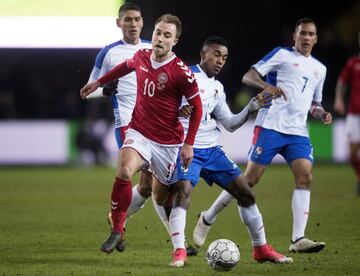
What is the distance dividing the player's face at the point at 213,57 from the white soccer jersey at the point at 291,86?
1167mm

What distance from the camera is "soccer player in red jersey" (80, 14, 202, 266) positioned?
834 centimetres

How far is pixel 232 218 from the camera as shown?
12.7 meters

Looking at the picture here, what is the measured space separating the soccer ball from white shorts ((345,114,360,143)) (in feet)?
27.2

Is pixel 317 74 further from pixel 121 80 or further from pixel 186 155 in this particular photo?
pixel 186 155

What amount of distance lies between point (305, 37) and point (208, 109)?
65.1 inches

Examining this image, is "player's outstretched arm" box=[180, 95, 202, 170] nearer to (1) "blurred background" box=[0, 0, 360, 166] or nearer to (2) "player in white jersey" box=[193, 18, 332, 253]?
(2) "player in white jersey" box=[193, 18, 332, 253]

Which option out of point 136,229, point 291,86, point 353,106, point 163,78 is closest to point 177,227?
point 163,78

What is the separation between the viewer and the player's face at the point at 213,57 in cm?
888

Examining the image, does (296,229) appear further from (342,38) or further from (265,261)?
(342,38)

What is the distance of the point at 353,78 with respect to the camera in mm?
16359

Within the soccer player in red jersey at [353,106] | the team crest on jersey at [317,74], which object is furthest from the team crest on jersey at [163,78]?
the soccer player in red jersey at [353,106]

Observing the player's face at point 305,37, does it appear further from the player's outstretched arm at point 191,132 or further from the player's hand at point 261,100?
the player's outstretched arm at point 191,132

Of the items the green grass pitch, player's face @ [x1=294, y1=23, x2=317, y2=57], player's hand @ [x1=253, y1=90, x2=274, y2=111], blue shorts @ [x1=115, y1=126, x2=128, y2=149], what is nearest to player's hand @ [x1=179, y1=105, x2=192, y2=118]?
player's hand @ [x1=253, y1=90, x2=274, y2=111]

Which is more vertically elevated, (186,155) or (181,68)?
(181,68)
